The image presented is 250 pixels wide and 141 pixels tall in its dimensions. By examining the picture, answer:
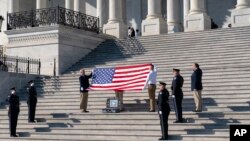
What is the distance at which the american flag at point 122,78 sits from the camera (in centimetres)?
1848

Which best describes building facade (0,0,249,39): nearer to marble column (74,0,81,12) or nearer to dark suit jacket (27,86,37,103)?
marble column (74,0,81,12)

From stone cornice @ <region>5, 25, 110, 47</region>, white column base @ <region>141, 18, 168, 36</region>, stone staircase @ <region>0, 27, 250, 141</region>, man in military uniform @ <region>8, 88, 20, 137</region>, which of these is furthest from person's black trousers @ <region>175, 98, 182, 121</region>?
white column base @ <region>141, 18, 168, 36</region>

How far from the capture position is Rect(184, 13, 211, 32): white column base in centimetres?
3080

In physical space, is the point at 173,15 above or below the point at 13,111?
above

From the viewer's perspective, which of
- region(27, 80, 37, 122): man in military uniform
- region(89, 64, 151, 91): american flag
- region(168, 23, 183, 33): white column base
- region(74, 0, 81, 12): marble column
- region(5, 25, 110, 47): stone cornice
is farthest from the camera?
region(74, 0, 81, 12): marble column

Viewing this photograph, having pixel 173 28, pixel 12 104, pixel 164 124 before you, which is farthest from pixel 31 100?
pixel 173 28

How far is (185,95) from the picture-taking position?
63.5 feet

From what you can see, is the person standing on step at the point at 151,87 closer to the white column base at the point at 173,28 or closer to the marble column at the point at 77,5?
the white column base at the point at 173,28

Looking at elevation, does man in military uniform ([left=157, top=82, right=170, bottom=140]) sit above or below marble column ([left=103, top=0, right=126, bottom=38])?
below

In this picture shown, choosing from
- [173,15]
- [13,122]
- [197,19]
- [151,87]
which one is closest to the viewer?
[13,122]

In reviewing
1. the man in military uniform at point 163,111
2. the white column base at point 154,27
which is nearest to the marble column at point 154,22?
the white column base at point 154,27

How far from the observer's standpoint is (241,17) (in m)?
29.2

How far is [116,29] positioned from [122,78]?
14560 mm

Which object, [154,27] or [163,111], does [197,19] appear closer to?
[154,27]
